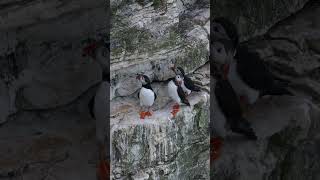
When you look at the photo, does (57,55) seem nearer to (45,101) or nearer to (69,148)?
(45,101)

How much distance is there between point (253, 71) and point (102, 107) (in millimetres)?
1191

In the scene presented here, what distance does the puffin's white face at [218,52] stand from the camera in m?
5.04

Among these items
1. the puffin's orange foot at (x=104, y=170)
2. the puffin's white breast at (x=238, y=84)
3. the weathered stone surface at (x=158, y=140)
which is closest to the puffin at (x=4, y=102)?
the puffin's orange foot at (x=104, y=170)

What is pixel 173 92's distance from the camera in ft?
9.88

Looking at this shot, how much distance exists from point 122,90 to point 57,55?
2657 millimetres

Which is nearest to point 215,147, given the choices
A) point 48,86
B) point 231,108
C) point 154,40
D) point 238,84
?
point 231,108

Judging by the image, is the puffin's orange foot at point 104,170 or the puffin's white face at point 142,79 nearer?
the puffin's white face at point 142,79

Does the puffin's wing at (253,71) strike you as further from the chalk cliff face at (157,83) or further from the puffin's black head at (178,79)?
the puffin's black head at (178,79)

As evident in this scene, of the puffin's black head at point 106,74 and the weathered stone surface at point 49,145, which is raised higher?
the puffin's black head at point 106,74

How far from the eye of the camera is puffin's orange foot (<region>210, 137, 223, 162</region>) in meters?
4.71

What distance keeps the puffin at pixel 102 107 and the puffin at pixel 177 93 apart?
1572 mm

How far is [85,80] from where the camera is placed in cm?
563

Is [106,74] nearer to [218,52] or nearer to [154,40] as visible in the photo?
[218,52]

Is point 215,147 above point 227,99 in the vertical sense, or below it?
below
